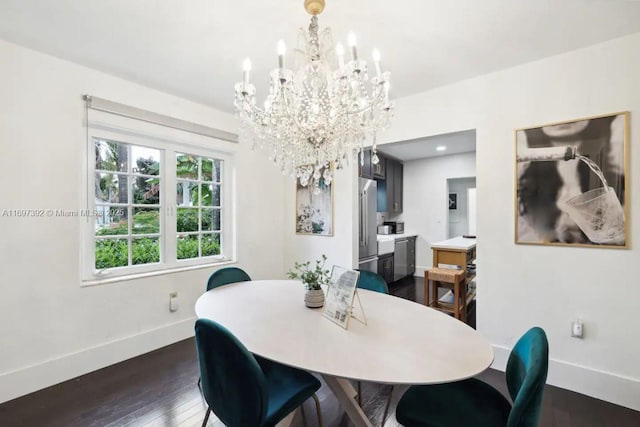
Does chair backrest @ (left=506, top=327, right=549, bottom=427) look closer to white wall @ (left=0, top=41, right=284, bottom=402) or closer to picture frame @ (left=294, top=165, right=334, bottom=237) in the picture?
picture frame @ (left=294, top=165, right=334, bottom=237)

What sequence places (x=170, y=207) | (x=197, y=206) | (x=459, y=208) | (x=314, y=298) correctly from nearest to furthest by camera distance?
(x=314, y=298)
(x=170, y=207)
(x=197, y=206)
(x=459, y=208)

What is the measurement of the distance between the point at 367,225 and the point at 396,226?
1.84m

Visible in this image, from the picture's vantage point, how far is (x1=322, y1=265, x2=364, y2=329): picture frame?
1420 mm

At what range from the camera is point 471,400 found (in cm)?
128

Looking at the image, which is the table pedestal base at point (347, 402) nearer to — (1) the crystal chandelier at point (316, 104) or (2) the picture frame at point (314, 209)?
(1) the crystal chandelier at point (316, 104)

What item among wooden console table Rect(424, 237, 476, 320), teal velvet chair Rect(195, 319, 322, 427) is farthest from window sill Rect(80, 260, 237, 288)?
wooden console table Rect(424, 237, 476, 320)

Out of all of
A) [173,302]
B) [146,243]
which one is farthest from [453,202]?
[146,243]

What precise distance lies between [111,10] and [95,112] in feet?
3.35

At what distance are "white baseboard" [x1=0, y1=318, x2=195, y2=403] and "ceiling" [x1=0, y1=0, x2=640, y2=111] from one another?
2335 mm

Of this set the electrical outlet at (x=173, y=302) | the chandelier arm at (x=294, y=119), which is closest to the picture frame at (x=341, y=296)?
the chandelier arm at (x=294, y=119)

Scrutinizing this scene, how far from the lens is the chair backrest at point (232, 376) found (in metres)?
1.08

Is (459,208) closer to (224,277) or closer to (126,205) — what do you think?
(224,277)

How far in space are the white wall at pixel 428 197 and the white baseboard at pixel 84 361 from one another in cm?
454

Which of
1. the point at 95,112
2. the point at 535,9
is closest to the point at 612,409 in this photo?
the point at 535,9
